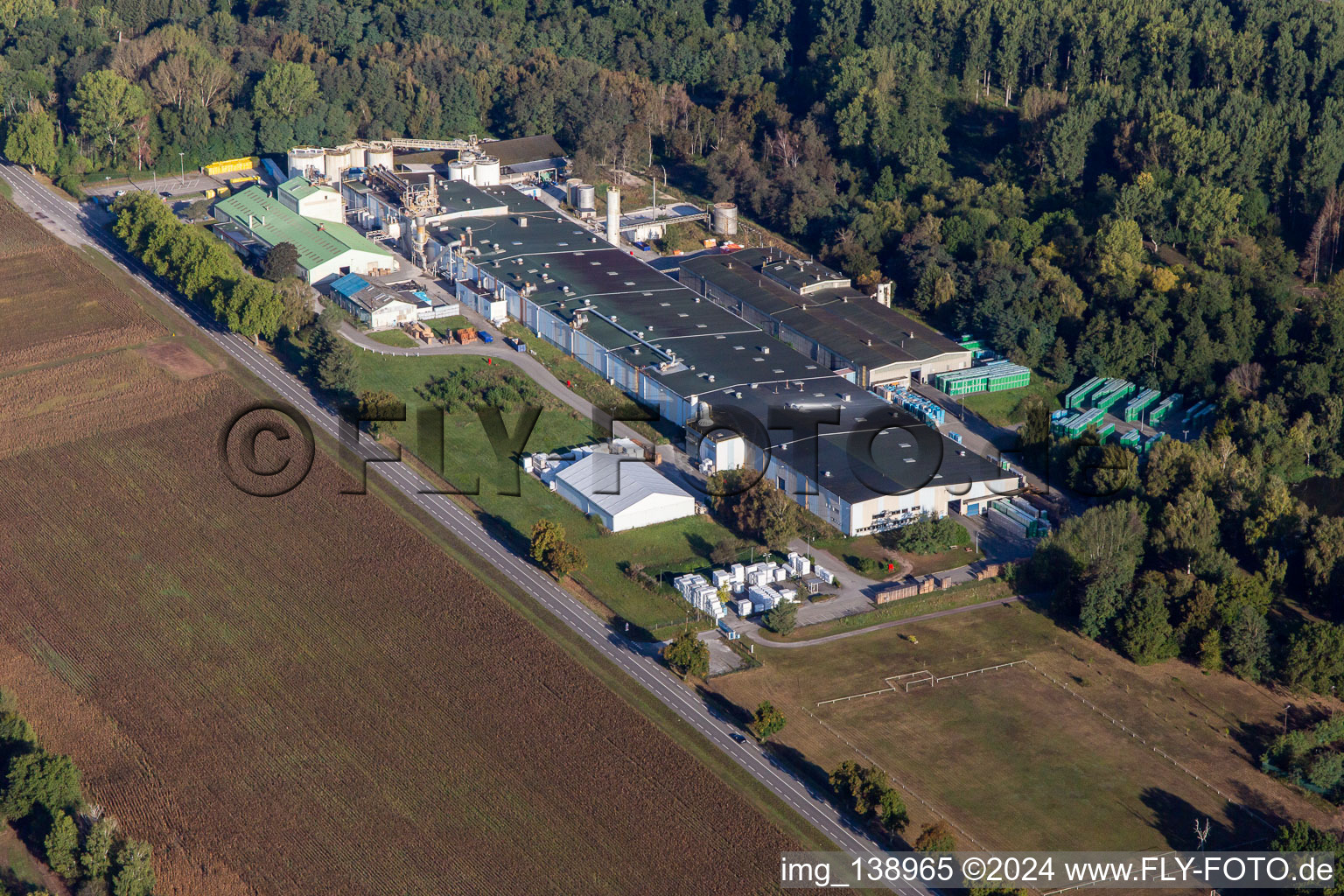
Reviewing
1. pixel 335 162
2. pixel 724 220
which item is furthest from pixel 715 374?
pixel 335 162

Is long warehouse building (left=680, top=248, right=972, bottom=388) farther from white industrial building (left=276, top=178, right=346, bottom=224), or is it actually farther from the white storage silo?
white industrial building (left=276, top=178, right=346, bottom=224)

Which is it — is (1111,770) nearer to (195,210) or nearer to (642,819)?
(642,819)

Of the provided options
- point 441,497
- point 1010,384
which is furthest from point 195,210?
point 1010,384

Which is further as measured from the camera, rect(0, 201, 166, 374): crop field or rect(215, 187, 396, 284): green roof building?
rect(215, 187, 396, 284): green roof building

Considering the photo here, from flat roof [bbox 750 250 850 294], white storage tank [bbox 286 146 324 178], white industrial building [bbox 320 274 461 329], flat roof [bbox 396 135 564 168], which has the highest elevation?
white storage tank [bbox 286 146 324 178]

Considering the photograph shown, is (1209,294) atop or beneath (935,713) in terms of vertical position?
atop

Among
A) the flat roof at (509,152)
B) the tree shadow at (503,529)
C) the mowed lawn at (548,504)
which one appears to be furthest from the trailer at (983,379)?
the flat roof at (509,152)

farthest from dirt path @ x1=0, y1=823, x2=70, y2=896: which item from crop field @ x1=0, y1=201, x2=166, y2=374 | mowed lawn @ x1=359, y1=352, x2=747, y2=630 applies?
crop field @ x1=0, y1=201, x2=166, y2=374
